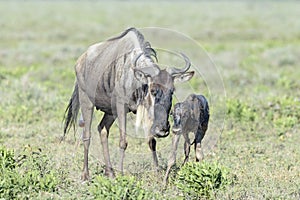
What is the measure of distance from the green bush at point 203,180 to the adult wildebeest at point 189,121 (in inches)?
29.8

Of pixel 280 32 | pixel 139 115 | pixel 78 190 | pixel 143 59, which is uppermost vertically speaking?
pixel 280 32

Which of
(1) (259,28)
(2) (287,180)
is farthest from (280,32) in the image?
(2) (287,180)

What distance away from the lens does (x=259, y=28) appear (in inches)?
1373

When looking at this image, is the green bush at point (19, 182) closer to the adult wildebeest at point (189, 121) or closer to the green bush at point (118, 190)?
the green bush at point (118, 190)

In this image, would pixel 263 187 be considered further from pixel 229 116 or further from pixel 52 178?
pixel 229 116

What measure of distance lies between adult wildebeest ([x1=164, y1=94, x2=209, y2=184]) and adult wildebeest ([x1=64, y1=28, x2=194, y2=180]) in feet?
Result: 1.03

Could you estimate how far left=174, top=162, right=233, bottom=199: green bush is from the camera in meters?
6.48

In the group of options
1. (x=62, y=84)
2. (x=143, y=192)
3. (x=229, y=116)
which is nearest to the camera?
(x=143, y=192)

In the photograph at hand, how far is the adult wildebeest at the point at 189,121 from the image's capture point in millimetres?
7426

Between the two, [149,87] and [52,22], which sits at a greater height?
[52,22]

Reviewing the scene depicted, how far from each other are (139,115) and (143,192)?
1.16m

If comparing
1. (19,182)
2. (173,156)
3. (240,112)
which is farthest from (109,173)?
(240,112)

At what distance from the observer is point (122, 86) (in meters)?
7.21

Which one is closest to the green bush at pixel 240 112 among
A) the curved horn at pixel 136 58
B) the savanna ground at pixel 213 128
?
the savanna ground at pixel 213 128
